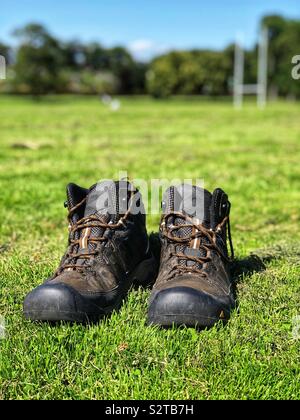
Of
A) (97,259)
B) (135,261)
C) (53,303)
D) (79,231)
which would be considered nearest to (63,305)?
(53,303)

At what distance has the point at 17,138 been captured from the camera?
11.5 m

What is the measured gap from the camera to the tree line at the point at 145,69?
202 feet

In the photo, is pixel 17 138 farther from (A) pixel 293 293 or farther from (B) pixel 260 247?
(A) pixel 293 293

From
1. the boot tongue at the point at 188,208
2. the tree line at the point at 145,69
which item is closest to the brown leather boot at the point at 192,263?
the boot tongue at the point at 188,208

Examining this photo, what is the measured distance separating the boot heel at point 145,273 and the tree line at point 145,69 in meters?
58.5

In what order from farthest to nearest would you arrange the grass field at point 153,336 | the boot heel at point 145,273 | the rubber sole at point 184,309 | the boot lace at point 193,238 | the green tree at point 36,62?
the green tree at point 36,62
the boot heel at point 145,273
the boot lace at point 193,238
the rubber sole at point 184,309
the grass field at point 153,336

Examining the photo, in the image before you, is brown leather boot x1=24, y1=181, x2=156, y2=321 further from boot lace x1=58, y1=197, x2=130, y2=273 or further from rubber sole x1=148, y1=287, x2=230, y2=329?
rubber sole x1=148, y1=287, x2=230, y2=329

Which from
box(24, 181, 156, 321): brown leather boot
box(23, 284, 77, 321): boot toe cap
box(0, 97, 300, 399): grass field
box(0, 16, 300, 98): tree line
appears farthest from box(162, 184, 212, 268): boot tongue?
box(0, 16, 300, 98): tree line

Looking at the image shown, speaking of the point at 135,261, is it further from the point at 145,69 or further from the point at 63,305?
the point at 145,69

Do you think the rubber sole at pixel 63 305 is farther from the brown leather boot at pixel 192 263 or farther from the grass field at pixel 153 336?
the brown leather boot at pixel 192 263

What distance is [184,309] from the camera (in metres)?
2.27

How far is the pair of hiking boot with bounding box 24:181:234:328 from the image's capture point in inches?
90.1

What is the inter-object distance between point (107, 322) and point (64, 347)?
11.3 inches

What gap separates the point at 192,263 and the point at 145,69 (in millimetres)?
85526
